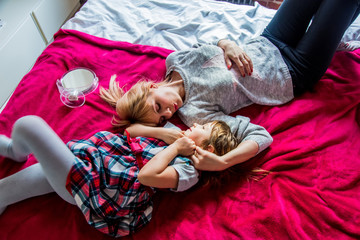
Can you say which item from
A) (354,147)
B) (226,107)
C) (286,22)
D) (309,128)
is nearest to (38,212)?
(226,107)

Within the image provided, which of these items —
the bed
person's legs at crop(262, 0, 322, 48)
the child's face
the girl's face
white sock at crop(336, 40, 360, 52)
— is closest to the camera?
the bed

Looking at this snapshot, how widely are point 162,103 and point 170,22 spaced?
28.9 inches

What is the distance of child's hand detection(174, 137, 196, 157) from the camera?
2.92 feet

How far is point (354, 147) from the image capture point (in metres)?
1.01

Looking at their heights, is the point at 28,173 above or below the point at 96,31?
below

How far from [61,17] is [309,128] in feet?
6.86

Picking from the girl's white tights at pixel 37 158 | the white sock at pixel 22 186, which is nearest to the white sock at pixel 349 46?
the girl's white tights at pixel 37 158

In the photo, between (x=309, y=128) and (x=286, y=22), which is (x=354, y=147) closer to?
(x=309, y=128)

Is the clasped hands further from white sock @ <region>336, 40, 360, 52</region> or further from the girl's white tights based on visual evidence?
white sock @ <region>336, 40, 360, 52</region>

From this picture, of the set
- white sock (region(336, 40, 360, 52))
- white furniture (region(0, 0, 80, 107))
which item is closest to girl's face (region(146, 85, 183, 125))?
white sock (region(336, 40, 360, 52))

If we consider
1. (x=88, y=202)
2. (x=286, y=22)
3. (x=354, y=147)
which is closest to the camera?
(x=88, y=202)

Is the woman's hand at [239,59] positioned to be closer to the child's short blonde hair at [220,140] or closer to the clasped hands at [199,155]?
the child's short blonde hair at [220,140]

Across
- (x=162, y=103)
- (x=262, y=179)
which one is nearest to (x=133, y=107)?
(x=162, y=103)

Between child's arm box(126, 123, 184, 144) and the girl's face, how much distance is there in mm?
61
